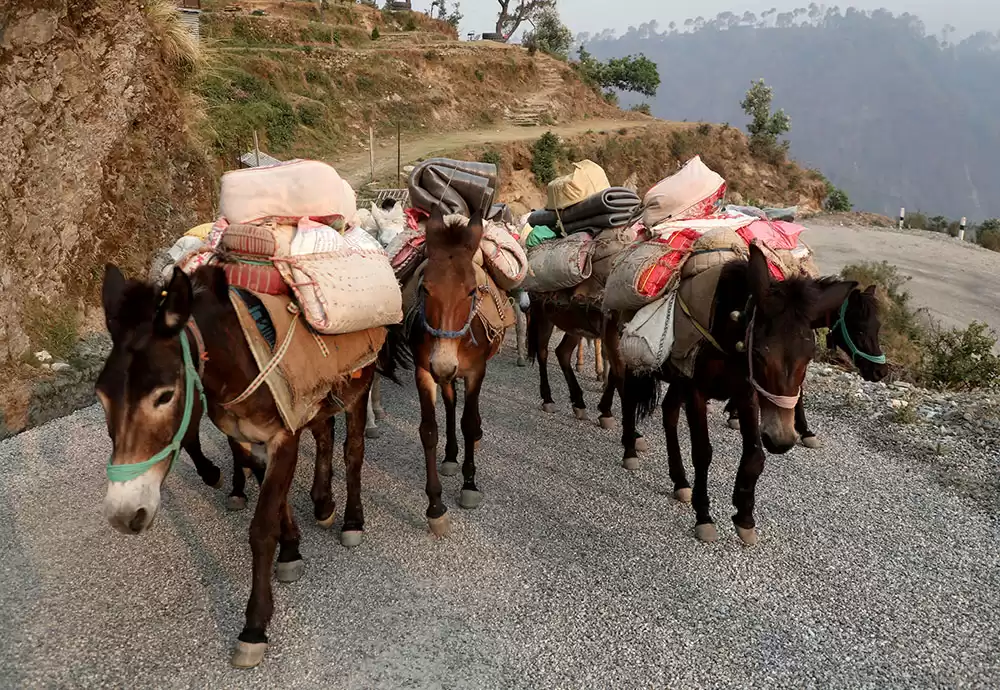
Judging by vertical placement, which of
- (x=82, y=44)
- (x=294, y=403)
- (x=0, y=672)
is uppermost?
(x=82, y=44)

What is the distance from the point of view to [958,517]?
443cm

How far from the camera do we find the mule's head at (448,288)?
150 inches

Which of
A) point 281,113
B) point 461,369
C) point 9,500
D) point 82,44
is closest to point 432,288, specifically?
point 461,369

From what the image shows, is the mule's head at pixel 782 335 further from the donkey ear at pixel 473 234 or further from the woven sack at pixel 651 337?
the donkey ear at pixel 473 234

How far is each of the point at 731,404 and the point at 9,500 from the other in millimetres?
5303

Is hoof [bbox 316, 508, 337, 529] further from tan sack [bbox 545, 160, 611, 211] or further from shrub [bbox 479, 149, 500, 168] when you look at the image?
shrub [bbox 479, 149, 500, 168]

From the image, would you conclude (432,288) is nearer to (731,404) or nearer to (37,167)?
(731,404)

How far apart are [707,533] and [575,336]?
306 cm

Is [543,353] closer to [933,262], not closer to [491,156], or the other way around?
[491,156]

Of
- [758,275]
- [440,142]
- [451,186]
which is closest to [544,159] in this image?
[440,142]

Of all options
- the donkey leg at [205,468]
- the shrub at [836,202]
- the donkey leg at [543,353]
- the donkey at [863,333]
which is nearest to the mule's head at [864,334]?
the donkey at [863,333]

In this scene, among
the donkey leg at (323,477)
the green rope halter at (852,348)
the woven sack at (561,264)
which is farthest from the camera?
the woven sack at (561,264)

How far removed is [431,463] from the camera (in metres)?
4.22

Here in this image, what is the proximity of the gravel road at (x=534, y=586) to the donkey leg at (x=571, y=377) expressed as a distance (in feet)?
3.83
